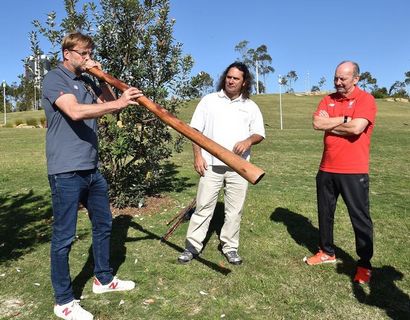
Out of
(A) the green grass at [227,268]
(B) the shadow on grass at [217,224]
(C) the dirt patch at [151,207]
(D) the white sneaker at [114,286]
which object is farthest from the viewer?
(C) the dirt patch at [151,207]

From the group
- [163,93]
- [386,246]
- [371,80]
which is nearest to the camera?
[386,246]

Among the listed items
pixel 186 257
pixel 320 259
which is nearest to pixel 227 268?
pixel 186 257

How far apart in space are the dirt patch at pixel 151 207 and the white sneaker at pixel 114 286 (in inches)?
109

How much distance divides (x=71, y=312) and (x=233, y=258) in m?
2.05

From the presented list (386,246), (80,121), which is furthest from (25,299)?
(386,246)

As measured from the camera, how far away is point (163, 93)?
275 inches

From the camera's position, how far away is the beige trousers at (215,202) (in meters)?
4.88

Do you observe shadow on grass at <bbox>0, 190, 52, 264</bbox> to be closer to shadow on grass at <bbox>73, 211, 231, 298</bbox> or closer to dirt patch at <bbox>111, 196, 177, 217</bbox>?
shadow on grass at <bbox>73, 211, 231, 298</bbox>

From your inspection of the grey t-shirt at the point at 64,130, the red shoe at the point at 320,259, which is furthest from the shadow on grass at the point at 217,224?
the grey t-shirt at the point at 64,130

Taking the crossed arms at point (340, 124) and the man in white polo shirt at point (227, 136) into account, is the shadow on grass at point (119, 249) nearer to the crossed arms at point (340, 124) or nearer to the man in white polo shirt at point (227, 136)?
the man in white polo shirt at point (227, 136)

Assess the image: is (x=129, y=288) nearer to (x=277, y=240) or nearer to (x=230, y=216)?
(x=230, y=216)

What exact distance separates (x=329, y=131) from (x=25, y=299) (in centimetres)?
366

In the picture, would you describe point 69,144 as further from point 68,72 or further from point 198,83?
point 198,83

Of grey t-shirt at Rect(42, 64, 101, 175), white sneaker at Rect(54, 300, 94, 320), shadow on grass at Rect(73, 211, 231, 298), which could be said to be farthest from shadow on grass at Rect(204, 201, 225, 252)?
grey t-shirt at Rect(42, 64, 101, 175)
